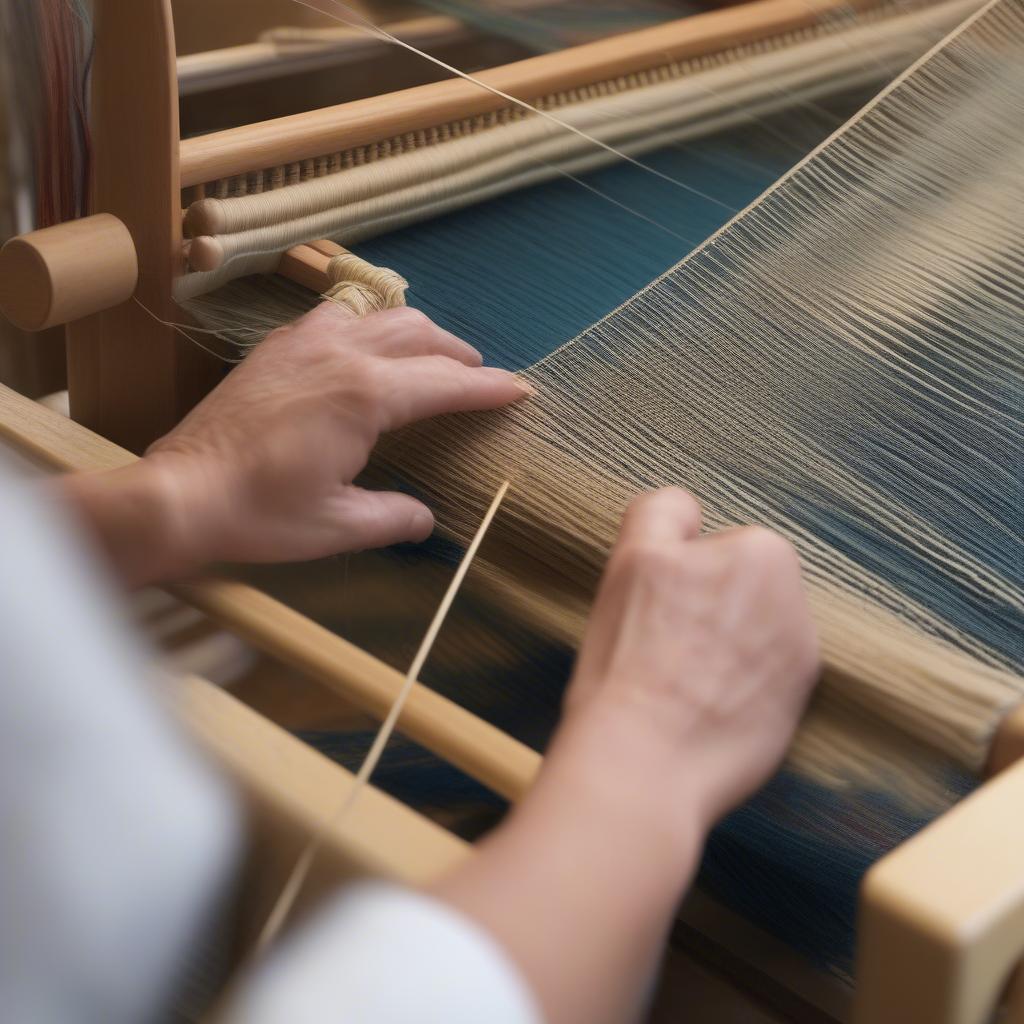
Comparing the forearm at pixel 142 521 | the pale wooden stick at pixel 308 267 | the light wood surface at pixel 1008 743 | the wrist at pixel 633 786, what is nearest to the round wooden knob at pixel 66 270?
the pale wooden stick at pixel 308 267

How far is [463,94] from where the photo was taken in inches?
31.8

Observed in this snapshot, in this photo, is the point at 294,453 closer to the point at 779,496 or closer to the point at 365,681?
the point at 365,681

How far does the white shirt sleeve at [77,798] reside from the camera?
0.23 meters

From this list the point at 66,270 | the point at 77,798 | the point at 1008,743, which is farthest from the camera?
the point at 66,270

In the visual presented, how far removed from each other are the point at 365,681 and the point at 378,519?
135 mm

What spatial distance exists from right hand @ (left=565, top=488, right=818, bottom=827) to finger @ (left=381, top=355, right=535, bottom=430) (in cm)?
16

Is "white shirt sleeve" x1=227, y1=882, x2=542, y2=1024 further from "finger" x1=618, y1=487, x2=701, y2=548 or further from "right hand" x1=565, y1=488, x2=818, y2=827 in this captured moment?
"finger" x1=618, y1=487, x2=701, y2=548

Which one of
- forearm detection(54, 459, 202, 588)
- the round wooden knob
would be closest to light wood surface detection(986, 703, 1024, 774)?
forearm detection(54, 459, 202, 588)

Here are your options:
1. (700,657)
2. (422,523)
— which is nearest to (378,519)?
(422,523)

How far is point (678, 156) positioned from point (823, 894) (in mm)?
436

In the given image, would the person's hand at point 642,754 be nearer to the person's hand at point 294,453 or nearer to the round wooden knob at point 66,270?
the person's hand at point 294,453

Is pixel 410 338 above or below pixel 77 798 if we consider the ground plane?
below

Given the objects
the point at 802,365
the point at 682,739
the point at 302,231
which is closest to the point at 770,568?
the point at 682,739

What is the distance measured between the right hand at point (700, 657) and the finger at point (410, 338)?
0.67 feet
